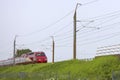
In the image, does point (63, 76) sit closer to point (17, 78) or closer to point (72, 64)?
point (72, 64)

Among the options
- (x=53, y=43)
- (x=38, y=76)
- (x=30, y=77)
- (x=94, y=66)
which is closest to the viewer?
(x=94, y=66)

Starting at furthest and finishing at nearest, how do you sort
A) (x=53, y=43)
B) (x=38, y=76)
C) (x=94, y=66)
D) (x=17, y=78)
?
1. (x=53, y=43)
2. (x=17, y=78)
3. (x=38, y=76)
4. (x=94, y=66)

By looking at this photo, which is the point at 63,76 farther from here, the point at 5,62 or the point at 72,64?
the point at 5,62

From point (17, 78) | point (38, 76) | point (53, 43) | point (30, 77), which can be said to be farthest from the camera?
point (53, 43)

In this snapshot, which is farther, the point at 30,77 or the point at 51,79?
the point at 30,77

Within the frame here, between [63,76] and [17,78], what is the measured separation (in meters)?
13.6

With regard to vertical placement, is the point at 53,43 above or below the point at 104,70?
above

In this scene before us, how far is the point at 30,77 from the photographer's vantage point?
36344 mm

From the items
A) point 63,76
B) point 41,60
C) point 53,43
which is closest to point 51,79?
point 63,76

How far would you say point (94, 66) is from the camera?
29.0m

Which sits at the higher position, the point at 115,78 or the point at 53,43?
the point at 53,43

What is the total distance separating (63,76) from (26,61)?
118 ft

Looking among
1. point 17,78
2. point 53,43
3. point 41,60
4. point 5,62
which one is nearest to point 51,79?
point 17,78

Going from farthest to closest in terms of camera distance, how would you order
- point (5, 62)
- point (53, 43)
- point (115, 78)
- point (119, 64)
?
1. point (5, 62)
2. point (53, 43)
3. point (119, 64)
4. point (115, 78)
